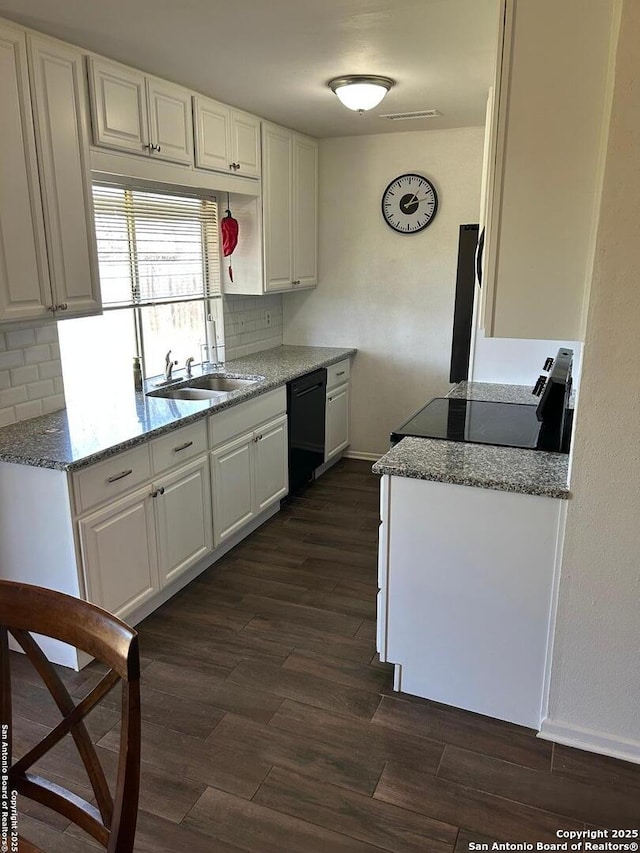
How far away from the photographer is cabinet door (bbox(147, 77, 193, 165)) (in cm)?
299

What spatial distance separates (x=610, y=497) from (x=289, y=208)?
319 cm

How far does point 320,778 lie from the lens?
6.60 ft

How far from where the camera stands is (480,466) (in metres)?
2.24

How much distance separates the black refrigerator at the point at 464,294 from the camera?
3992 mm

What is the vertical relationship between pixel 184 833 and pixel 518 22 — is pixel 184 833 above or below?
below

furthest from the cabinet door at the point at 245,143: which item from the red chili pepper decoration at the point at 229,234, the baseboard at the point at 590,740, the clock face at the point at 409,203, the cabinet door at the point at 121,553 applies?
the baseboard at the point at 590,740

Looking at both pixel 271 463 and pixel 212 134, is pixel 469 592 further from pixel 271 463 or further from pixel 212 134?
pixel 212 134

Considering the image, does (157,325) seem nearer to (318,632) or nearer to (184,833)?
(318,632)

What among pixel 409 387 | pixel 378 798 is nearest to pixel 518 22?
pixel 378 798

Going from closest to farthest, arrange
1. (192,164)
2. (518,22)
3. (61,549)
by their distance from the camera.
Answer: (518,22) < (61,549) < (192,164)

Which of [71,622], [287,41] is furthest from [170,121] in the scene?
[71,622]

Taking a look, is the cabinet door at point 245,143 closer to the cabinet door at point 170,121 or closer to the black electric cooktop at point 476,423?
the cabinet door at point 170,121

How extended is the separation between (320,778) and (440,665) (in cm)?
60

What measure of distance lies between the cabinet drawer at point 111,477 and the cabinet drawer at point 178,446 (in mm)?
62
